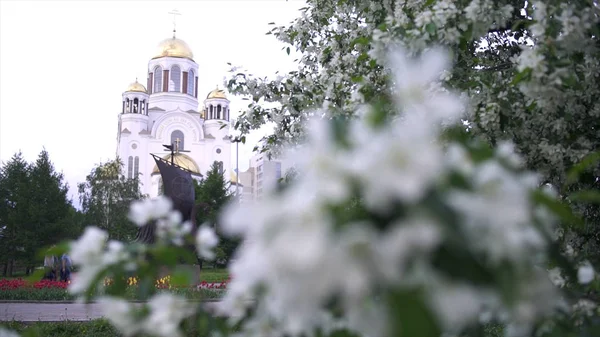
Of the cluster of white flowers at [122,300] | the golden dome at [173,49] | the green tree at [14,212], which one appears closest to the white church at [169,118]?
the golden dome at [173,49]

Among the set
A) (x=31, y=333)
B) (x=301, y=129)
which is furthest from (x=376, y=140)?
(x=301, y=129)

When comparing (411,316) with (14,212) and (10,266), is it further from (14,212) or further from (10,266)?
(10,266)

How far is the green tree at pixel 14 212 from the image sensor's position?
2302 cm

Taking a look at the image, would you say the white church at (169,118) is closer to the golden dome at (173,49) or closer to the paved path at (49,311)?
the golden dome at (173,49)

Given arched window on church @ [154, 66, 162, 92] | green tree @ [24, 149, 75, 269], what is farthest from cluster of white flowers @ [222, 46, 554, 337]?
arched window on church @ [154, 66, 162, 92]

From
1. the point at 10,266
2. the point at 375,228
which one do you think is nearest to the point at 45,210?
the point at 10,266

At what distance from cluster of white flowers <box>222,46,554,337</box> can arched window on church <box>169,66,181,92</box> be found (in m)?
51.4

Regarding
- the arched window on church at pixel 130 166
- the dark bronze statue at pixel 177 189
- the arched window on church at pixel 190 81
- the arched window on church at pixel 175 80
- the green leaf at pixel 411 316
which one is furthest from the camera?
the arched window on church at pixel 190 81

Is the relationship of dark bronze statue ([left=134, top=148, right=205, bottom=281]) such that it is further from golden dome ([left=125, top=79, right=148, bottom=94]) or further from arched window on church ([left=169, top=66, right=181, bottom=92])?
arched window on church ([left=169, top=66, right=181, bottom=92])

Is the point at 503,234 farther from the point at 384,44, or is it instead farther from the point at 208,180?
the point at 208,180

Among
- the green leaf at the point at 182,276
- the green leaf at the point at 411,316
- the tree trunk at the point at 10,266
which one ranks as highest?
the tree trunk at the point at 10,266

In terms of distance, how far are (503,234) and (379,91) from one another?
274 cm

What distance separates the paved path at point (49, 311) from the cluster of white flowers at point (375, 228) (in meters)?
7.47

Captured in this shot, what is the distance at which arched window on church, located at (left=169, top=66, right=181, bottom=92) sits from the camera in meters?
50.3
